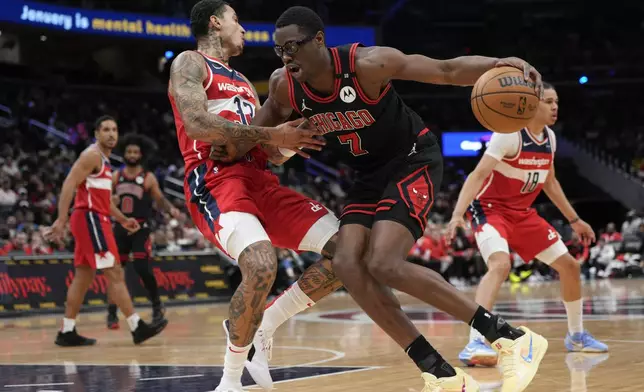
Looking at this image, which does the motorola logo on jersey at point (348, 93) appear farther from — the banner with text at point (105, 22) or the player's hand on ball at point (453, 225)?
the banner with text at point (105, 22)

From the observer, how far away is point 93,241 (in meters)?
9.28

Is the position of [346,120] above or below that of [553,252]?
above

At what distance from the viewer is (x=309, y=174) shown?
29.0 meters

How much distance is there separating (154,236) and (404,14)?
20.5 m

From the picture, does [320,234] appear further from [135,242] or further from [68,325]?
[135,242]

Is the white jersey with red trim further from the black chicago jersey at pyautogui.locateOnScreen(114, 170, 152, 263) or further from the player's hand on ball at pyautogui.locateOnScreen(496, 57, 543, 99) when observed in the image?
the black chicago jersey at pyautogui.locateOnScreen(114, 170, 152, 263)

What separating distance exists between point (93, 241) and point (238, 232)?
4.80 metres

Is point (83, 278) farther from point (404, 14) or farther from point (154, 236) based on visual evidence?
point (404, 14)

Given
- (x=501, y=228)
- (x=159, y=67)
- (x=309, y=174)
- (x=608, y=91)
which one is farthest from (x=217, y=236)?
(x=608, y=91)

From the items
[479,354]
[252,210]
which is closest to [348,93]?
[252,210]

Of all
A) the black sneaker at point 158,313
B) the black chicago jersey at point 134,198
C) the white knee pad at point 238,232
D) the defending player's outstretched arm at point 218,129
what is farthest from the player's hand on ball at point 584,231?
the black chicago jersey at point 134,198

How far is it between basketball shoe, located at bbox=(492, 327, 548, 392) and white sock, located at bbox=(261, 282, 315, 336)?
1.30 meters

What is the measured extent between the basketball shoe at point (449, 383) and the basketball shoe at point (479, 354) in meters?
1.77

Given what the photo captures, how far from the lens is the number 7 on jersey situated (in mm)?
4871
